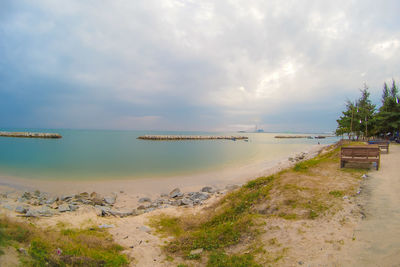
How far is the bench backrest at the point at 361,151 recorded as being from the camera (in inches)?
425

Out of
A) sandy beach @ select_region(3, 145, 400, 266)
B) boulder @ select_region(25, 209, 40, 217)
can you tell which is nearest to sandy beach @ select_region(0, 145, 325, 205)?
boulder @ select_region(25, 209, 40, 217)

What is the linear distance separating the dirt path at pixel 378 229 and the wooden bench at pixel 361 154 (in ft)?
9.69

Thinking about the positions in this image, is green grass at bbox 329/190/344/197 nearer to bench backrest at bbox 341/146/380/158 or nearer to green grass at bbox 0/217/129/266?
bench backrest at bbox 341/146/380/158

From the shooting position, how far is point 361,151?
11109 mm

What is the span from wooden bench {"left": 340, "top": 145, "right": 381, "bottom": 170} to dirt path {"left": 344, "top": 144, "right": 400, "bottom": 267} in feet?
9.69

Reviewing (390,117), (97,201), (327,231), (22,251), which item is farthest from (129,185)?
(390,117)

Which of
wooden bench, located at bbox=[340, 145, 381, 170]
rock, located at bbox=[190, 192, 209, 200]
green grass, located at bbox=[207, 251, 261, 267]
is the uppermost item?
wooden bench, located at bbox=[340, 145, 381, 170]

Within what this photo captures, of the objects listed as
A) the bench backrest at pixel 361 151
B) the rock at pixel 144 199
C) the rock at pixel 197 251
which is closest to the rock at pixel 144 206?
the rock at pixel 144 199

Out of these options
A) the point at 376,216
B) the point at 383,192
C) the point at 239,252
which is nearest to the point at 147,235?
the point at 239,252

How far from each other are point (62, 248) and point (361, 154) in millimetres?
14004

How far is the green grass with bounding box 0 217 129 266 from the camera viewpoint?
373 cm

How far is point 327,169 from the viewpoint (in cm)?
1118

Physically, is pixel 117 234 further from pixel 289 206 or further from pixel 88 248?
pixel 289 206

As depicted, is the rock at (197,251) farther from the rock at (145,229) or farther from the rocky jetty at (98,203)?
the rocky jetty at (98,203)
